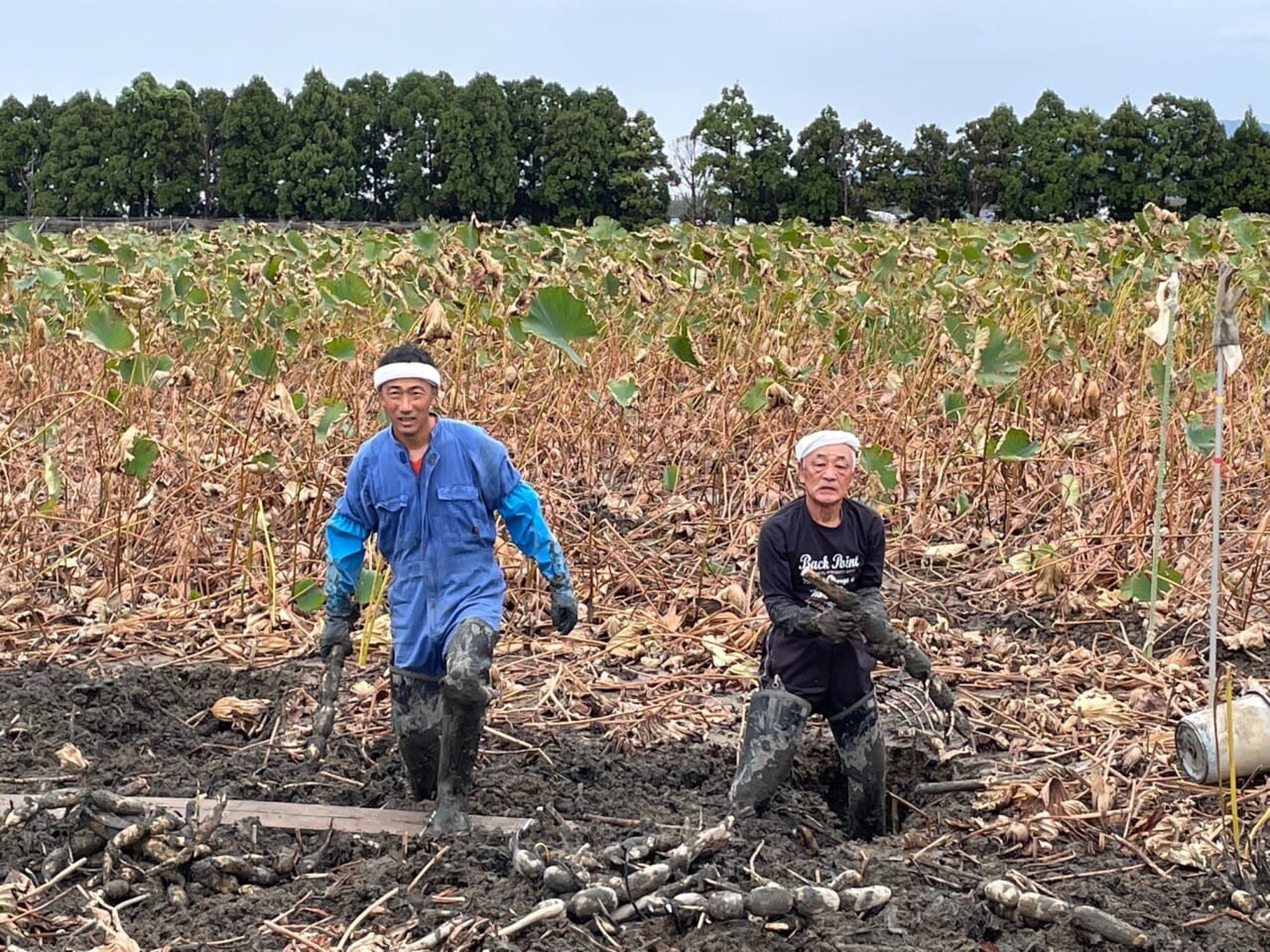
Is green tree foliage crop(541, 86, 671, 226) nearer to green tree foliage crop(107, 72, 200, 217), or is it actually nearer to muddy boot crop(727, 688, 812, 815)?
green tree foliage crop(107, 72, 200, 217)

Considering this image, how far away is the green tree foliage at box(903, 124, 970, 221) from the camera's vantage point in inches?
1286

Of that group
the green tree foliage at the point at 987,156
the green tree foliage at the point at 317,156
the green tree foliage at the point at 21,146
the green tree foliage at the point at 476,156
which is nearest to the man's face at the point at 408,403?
the green tree foliage at the point at 987,156

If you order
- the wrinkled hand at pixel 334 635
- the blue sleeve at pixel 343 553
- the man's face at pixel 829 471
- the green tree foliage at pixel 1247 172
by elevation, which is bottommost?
the wrinkled hand at pixel 334 635

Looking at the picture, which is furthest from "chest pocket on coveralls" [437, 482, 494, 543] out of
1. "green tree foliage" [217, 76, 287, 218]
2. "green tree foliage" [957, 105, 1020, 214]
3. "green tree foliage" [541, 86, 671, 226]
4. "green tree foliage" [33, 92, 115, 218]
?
"green tree foliage" [33, 92, 115, 218]

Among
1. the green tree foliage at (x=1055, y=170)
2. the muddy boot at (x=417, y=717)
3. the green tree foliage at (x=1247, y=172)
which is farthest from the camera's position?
the green tree foliage at (x=1055, y=170)

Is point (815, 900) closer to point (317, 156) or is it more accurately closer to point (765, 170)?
point (765, 170)

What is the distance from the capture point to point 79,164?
1516 inches

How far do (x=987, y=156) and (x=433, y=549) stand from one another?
3027 cm

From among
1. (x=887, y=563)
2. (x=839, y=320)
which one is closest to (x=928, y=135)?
(x=839, y=320)

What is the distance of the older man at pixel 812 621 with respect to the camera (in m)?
4.14

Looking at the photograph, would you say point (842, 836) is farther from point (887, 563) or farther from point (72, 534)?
point (72, 534)

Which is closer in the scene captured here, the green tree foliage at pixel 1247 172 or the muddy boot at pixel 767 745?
the muddy boot at pixel 767 745

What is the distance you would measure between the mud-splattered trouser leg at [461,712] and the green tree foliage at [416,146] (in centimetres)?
3566

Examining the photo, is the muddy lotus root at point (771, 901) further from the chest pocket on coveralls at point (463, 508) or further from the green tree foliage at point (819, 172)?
the green tree foliage at point (819, 172)
